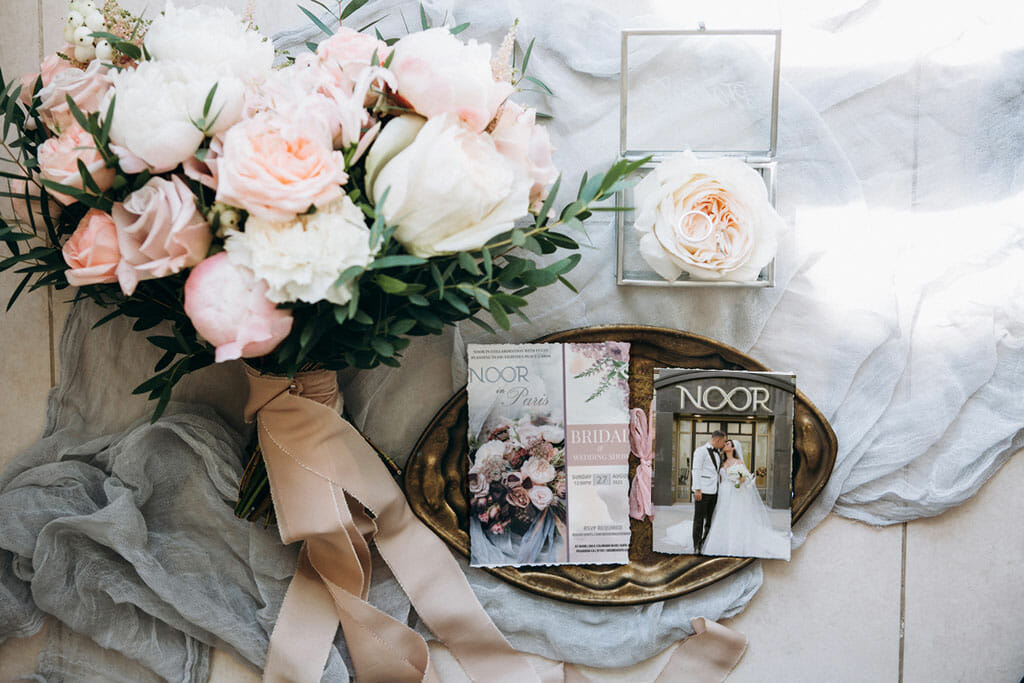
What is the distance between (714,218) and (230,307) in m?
0.55

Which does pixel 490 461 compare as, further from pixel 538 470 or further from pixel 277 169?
pixel 277 169

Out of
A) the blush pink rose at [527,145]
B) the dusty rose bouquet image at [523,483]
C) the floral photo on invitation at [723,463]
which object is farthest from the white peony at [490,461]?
the blush pink rose at [527,145]

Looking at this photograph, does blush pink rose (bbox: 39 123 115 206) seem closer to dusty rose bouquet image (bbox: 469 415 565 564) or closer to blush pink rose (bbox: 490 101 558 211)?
blush pink rose (bbox: 490 101 558 211)

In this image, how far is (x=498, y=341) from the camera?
925 millimetres

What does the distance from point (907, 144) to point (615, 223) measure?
0.41m

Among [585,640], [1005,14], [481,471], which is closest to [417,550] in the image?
[481,471]

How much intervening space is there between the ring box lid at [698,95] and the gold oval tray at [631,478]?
250 millimetres

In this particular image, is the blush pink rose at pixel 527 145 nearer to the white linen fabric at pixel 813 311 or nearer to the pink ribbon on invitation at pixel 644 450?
the white linen fabric at pixel 813 311

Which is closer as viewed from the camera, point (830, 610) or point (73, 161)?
point (73, 161)

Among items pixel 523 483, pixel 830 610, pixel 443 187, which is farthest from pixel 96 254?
pixel 830 610

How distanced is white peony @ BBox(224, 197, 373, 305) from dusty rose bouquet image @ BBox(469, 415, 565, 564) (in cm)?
36

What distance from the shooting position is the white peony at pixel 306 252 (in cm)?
61

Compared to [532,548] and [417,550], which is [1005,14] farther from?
[417,550]

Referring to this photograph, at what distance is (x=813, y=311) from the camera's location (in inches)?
36.4
